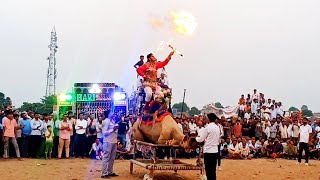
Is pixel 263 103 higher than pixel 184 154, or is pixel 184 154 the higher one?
pixel 263 103

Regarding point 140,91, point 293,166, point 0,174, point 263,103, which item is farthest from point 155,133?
point 263,103

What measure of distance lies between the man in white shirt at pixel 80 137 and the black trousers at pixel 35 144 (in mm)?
1641

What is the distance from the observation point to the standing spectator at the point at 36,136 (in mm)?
20016

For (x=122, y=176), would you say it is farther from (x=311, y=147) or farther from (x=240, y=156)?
(x=311, y=147)

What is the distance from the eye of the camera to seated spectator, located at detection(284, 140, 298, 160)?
73.5ft

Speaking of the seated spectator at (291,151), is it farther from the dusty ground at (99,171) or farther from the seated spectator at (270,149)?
the dusty ground at (99,171)

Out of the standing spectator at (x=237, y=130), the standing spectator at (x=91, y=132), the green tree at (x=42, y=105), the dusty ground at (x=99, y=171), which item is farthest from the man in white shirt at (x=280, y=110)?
the green tree at (x=42, y=105)

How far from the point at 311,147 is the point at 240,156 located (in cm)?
354

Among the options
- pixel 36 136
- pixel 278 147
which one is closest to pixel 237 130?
pixel 278 147

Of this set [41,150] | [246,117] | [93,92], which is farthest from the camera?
[246,117]

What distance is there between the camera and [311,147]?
73.7 feet

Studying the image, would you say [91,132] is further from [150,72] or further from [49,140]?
[150,72]

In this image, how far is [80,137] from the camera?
68.3 feet

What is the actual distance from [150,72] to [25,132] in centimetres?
849
